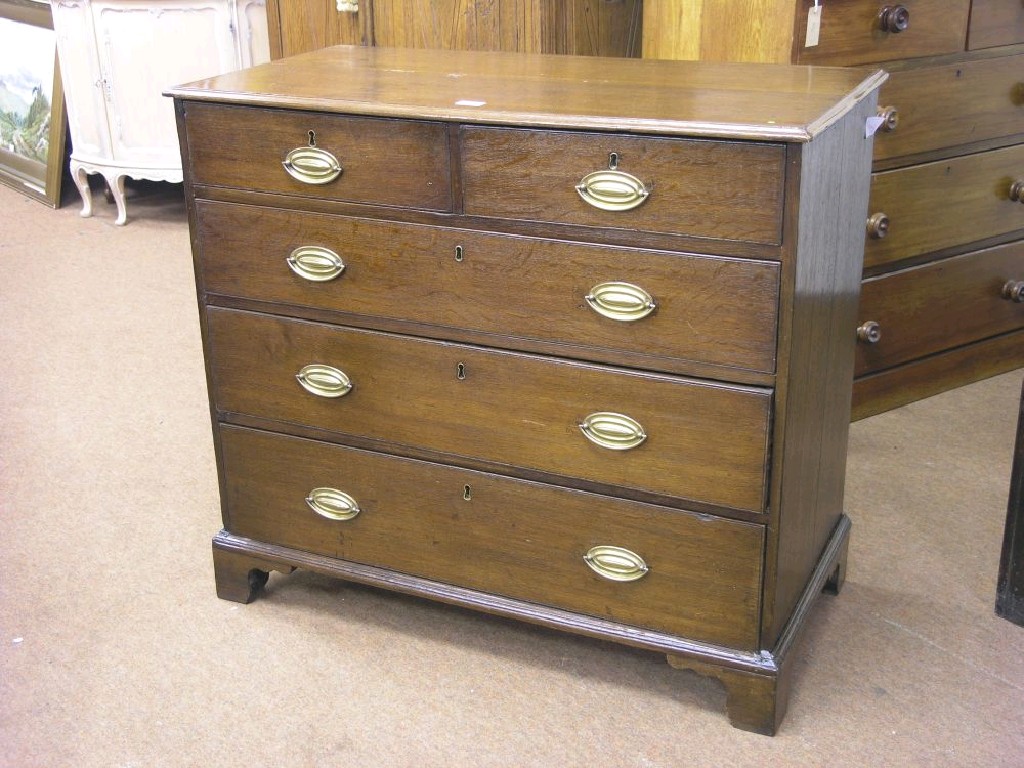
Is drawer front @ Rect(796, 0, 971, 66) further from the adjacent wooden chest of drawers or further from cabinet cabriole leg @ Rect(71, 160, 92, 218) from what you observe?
cabinet cabriole leg @ Rect(71, 160, 92, 218)

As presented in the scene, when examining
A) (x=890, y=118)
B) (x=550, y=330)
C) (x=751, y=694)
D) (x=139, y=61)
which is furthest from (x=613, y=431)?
(x=139, y=61)

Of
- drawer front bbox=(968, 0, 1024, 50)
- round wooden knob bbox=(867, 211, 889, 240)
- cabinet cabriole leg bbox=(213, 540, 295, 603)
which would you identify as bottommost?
cabinet cabriole leg bbox=(213, 540, 295, 603)

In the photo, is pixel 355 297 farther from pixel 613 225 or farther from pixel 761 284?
pixel 761 284

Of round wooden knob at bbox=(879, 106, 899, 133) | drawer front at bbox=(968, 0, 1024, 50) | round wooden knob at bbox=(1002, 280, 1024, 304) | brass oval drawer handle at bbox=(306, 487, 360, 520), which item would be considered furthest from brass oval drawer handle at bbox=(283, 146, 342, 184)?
round wooden knob at bbox=(1002, 280, 1024, 304)

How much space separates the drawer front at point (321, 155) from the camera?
1.85 metres

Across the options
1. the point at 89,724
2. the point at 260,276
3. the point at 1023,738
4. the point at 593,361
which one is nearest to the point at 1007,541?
the point at 1023,738

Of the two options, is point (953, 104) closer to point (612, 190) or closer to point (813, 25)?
point (813, 25)

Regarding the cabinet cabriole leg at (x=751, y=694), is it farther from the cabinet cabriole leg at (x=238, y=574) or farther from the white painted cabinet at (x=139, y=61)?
the white painted cabinet at (x=139, y=61)

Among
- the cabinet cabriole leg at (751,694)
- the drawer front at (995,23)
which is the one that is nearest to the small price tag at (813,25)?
the drawer front at (995,23)

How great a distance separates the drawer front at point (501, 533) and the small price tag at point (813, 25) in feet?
3.73

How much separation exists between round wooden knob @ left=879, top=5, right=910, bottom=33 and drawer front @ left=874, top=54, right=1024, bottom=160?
0.36ft

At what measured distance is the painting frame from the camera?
462cm

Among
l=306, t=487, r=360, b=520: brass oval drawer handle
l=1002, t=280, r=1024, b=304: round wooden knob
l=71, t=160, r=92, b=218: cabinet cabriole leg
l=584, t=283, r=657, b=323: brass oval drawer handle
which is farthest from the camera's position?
l=71, t=160, r=92, b=218: cabinet cabriole leg

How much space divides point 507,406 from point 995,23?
64.3 inches
